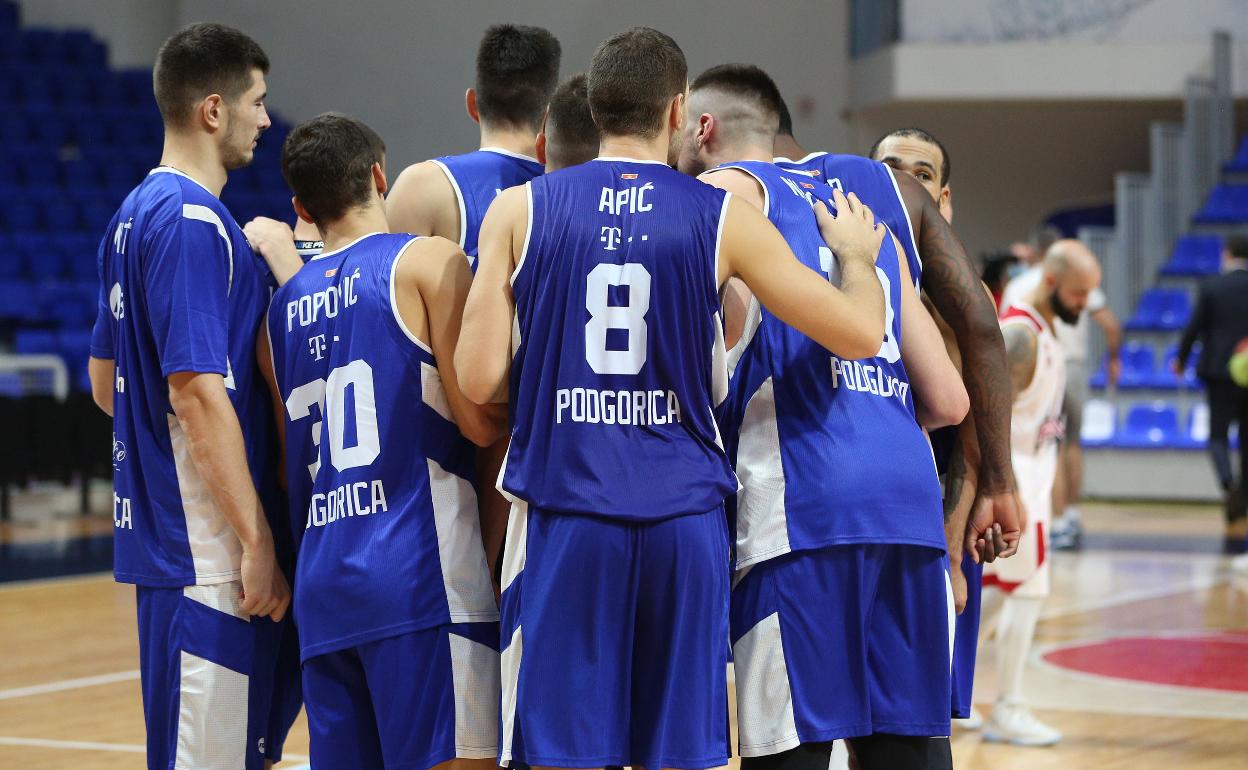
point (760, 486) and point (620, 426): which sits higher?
point (620, 426)

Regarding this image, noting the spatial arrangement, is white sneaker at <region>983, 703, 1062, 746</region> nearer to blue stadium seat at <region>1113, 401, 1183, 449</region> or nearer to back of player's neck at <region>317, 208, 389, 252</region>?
back of player's neck at <region>317, 208, 389, 252</region>

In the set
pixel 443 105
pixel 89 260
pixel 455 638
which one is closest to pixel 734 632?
pixel 455 638

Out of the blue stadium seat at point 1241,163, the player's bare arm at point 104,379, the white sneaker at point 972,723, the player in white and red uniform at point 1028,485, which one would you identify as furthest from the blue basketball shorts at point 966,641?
the blue stadium seat at point 1241,163

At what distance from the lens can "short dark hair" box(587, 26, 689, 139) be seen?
3027mm

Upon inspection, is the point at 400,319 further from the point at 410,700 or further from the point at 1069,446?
the point at 1069,446

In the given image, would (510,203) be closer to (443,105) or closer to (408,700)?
(408,700)

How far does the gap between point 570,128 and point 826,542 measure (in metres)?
1.12

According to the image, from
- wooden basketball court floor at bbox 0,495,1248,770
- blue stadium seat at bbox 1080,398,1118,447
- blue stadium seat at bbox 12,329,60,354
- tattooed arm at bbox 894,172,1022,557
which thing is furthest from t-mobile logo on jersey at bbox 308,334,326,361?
blue stadium seat at bbox 1080,398,1118,447

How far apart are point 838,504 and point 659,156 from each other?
2.46 ft

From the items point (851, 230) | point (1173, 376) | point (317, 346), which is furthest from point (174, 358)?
point (1173, 376)

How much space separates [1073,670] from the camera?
23.8ft

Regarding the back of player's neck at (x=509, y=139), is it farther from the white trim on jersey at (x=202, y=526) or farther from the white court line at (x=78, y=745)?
the white court line at (x=78, y=745)

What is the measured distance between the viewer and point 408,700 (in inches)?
125

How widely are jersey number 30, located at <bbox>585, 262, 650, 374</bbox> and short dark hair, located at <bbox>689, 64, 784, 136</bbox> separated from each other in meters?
0.64
